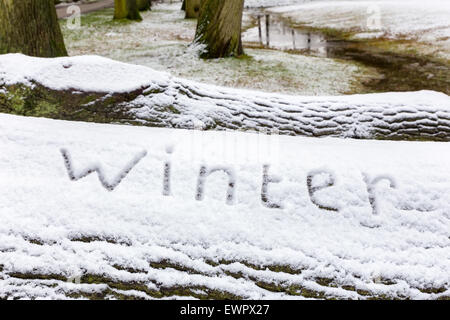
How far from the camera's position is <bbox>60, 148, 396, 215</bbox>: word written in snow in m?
1.90

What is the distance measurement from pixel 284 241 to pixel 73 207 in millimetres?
1104

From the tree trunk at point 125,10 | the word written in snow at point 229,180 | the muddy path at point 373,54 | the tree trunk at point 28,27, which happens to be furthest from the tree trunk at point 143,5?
the word written in snow at point 229,180

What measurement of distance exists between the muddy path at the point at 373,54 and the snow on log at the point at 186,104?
393cm

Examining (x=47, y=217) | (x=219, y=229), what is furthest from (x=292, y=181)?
(x=47, y=217)

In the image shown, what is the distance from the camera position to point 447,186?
1919mm

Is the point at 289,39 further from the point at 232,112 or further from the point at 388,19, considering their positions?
the point at 232,112

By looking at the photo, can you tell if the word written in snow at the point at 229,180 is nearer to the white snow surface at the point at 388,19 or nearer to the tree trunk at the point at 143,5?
the white snow surface at the point at 388,19

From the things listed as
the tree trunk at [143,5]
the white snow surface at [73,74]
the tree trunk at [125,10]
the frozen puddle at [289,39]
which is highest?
the tree trunk at [143,5]

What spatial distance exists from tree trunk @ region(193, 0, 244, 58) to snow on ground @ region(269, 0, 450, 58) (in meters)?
5.13

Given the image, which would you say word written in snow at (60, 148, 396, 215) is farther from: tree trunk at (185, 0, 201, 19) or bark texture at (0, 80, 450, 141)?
tree trunk at (185, 0, 201, 19)

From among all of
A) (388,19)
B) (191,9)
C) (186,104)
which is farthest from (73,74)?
(191,9)

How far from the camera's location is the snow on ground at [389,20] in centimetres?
1066

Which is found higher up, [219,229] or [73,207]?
[73,207]
